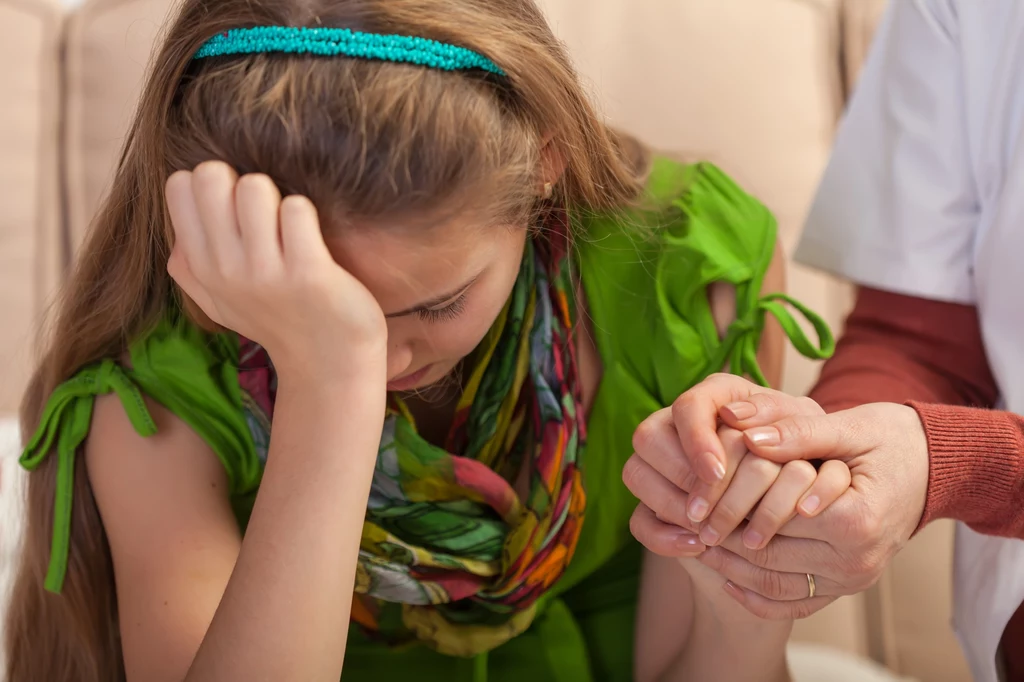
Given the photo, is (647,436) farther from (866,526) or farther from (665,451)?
(866,526)

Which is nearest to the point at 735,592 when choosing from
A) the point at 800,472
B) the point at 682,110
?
the point at 800,472

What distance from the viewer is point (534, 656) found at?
34.5 inches

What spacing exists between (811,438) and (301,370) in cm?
34

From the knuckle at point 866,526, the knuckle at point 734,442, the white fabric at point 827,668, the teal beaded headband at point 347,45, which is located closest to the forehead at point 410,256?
the teal beaded headband at point 347,45

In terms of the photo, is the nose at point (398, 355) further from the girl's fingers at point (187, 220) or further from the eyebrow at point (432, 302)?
the girl's fingers at point (187, 220)

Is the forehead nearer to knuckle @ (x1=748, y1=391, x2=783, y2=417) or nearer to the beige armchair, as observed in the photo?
knuckle @ (x1=748, y1=391, x2=783, y2=417)

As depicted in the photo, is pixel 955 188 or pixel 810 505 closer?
pixel 810 505

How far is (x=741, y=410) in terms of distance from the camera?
62 cm

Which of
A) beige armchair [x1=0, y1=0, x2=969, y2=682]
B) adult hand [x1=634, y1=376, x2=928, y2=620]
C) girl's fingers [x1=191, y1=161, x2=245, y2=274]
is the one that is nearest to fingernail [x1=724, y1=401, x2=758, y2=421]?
adult hand [x1=634, y1=376, x2=928, y2=620]

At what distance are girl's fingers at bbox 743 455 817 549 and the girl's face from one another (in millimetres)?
229

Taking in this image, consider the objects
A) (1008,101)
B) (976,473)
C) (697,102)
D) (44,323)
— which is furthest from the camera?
(697,102)

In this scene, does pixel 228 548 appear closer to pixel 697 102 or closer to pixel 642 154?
pixel 642 154

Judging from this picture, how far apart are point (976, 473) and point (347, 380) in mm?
465

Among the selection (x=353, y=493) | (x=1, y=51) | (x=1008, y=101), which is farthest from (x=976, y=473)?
(x=1, y=51)
